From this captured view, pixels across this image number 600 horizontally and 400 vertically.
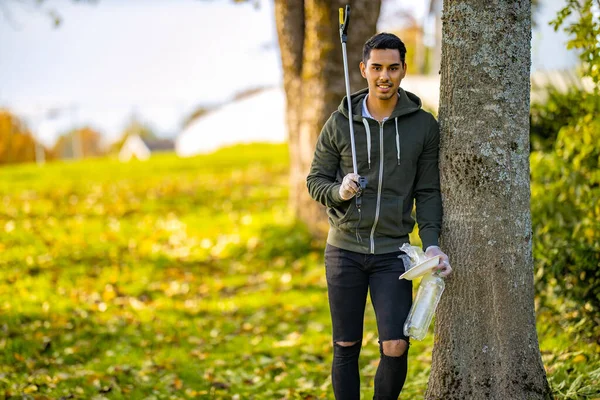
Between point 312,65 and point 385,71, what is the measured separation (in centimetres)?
492

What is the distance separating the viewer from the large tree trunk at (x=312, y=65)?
25.8 ft

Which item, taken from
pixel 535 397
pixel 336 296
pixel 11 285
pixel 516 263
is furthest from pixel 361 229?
pixel 11 285

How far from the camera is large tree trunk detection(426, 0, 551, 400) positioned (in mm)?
3514

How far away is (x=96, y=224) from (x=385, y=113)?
7559mm

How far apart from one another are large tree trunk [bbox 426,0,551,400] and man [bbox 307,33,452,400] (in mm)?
Result: 137

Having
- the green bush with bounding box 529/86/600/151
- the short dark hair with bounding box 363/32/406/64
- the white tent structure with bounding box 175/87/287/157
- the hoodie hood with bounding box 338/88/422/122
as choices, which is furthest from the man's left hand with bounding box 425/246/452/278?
the white tent structure with bounding box 175/87/287/157

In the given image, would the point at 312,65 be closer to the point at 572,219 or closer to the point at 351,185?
the point at 572,219

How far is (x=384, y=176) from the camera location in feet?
11.5

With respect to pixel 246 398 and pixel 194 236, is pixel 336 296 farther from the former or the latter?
pixel 194 236

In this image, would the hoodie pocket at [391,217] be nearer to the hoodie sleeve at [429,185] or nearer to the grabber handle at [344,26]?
the hoodie sleeve at [429,185]

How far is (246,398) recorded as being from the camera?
493 centimetres

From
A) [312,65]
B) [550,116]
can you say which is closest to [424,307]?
[550,116]

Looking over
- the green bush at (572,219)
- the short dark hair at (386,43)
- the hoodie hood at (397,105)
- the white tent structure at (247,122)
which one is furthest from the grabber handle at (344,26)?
the white tent structure at (247,122)

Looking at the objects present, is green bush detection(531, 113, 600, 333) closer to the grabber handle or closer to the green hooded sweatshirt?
the green hooded sweatshirt
